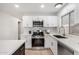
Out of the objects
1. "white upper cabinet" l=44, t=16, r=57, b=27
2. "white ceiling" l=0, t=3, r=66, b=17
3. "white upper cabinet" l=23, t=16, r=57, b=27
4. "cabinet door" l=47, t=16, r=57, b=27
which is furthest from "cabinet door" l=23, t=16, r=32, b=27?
"cabinet door" l=47, t=16, r=57, b=27

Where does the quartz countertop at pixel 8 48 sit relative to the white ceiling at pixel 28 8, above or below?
below

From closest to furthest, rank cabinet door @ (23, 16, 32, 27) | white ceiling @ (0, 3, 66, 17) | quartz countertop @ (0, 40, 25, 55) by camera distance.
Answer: quartz countertop @ (0, 40, 25, 55), white ceiling @ (0, 3, 66, 17), cabinet door @ (23, 16, 32, 27)

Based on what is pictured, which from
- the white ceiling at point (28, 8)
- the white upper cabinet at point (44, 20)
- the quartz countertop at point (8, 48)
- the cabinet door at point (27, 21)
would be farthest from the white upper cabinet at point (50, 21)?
the quartz countertop at point (8, 48)

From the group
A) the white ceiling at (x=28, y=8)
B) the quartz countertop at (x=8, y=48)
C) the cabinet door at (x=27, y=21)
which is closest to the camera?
the quartz countertop at (x=8, y=48)

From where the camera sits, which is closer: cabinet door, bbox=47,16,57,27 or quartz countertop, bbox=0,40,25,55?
quartz countertop, bbox=0,40,25,55

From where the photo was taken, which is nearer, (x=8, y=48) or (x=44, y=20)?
(x=8, y=48)

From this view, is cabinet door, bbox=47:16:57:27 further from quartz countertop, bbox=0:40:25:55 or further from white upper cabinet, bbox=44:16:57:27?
quartz countertop, bbox=0:40:25:55

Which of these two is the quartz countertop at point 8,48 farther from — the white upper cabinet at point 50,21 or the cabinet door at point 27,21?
the white upper cabinet at point 50,21

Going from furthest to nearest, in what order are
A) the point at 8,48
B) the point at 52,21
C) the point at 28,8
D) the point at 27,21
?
the point at 52,21
the point at 27,21
the point at 28,8
the point at 8,48

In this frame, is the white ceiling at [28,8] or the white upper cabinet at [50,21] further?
the white upper cabinet at [50,21]

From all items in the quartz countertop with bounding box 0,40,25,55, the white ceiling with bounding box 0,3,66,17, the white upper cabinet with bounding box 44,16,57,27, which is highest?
the white ceiling with bounding box 0,3,66,17

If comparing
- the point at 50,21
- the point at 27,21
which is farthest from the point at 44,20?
the point at 27,21

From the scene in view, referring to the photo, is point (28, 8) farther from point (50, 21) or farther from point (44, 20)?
point (50, 21)

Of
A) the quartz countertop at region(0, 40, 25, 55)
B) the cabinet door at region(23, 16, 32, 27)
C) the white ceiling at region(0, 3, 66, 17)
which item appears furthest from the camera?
the cabinet door at region(23, 16, 32, 27)
